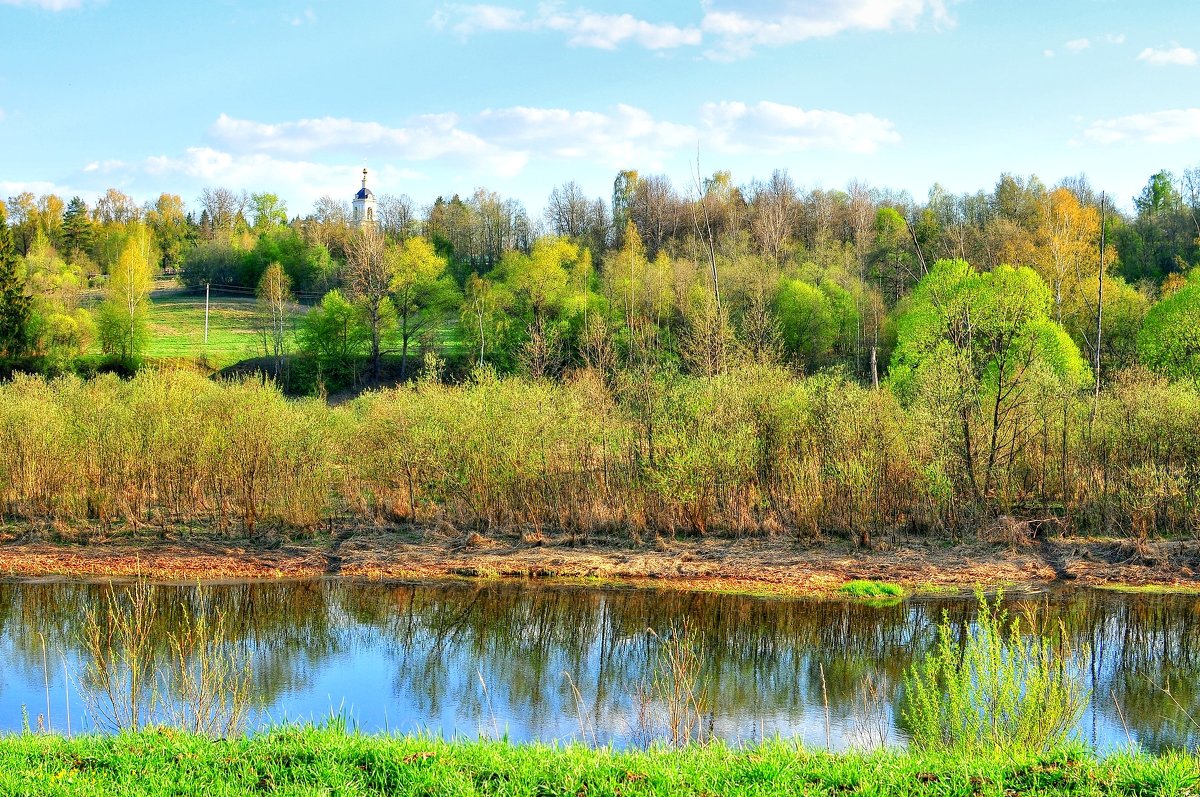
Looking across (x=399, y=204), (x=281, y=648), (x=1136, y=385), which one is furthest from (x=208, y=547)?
(x=399, y=204)

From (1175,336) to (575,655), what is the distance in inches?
1086

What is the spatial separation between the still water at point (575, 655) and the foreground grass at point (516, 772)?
3027 mm

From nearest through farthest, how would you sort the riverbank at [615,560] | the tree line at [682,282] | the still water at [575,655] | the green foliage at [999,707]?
1. the green foliage at [999,707]
2. the still water at [575,655]
3. the riverbank at [615,560]
4. the tree line at [682,282]

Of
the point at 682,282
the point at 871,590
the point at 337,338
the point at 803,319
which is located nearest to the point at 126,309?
the point at 337,338

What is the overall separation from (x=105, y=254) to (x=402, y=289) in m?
44.0

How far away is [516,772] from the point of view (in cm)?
821

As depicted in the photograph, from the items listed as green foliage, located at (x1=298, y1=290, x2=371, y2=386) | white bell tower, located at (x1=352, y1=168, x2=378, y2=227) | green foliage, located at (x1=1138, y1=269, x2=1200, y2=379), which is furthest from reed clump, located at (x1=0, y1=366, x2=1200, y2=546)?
white bell tower, located at (x1=352, y1=168, x2=378, y2=227)

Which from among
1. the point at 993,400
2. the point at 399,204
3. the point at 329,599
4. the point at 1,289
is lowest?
the point at 329,599

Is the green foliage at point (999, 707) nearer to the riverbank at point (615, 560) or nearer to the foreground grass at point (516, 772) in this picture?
the foreground grass at point (516, 772)

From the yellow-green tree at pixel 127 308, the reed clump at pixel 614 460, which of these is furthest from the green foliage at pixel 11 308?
the reed clump at pixel 614 460

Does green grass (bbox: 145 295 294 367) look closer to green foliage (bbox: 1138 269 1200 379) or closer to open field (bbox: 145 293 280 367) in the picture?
open field (bbox: 145 293 280 367)

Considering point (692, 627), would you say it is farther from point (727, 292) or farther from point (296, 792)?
point (727, 292)

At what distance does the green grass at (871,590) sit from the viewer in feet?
69.2

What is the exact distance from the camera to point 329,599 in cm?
2142
